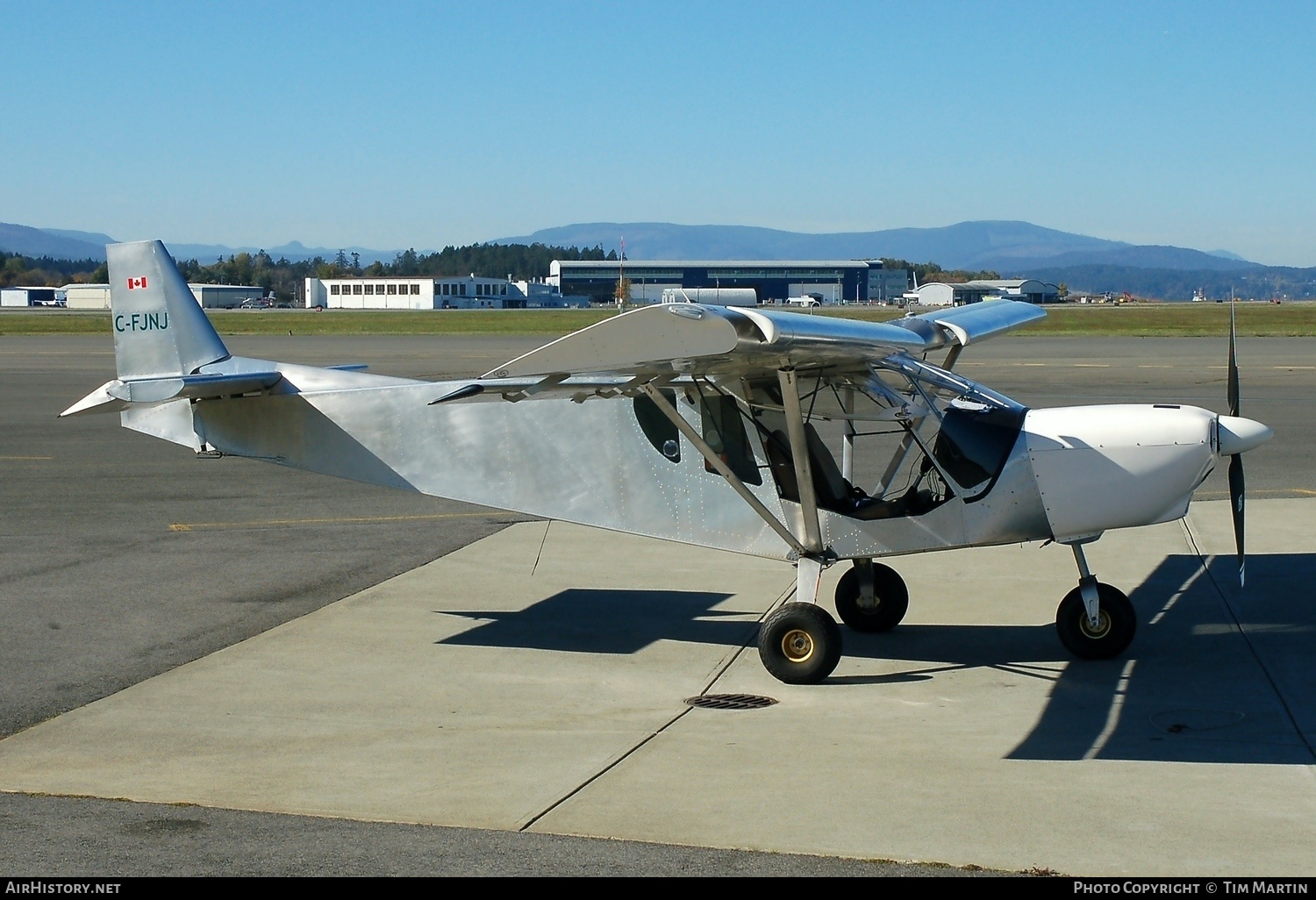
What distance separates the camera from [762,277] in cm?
15475

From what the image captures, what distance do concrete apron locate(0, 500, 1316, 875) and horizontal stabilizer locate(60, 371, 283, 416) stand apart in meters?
1.76

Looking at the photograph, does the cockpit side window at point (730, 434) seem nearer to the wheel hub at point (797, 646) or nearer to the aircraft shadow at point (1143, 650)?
the wheel hub at point (797, 646)

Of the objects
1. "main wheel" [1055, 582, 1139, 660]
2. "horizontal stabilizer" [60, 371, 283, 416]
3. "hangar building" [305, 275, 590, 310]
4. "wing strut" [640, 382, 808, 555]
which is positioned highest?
"hangar building" [305, 275, 590, 310]

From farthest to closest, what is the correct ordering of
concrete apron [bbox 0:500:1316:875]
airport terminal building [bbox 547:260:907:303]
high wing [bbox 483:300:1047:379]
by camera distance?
airport terminal building [bbox 547:260:907:303] → high wing [bbox 483:300:1047:379] → concrete apron [bbox 0:500:1316:875]

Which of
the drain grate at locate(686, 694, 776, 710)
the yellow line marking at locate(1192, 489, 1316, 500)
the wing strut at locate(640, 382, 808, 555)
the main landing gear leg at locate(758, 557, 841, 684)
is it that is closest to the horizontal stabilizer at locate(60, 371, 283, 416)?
the wing strut at locate(640, 382, 808, 555)

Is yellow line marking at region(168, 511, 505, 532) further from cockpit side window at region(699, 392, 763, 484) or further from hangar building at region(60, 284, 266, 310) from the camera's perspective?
hangar building at region(60, 284, 266, 310)

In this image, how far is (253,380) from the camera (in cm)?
955

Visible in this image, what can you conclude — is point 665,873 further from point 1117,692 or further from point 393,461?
point 393,461

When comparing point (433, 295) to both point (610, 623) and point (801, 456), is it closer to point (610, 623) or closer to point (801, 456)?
point (610, 623)

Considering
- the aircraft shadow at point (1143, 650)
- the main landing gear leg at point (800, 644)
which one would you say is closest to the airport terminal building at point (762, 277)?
the aircraft shadow at point (1143, 650)

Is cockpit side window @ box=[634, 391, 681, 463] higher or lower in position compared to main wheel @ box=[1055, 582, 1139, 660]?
higher

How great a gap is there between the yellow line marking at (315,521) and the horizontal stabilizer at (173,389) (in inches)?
167

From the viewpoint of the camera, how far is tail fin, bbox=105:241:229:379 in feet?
33.3

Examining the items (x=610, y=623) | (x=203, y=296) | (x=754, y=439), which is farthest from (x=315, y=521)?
(x=203, y=296)
